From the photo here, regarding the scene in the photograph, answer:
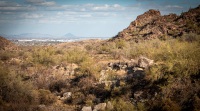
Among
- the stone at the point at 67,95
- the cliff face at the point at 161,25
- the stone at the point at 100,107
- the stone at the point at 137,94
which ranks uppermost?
the cliff face at the point at 161,25

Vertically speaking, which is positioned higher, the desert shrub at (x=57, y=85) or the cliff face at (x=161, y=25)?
the cliff face at (x=161, y=25)

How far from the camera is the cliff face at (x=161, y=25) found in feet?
126

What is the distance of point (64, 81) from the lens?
15.7m

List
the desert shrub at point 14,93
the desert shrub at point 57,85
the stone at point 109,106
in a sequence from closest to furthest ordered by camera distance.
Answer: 1. the stone at point 109,106
2. the desert shrub at point 14,93
3. the desert shrub at point 57,85

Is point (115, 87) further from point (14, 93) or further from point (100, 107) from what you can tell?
point (14, 93)

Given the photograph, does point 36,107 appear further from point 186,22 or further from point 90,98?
point 186,22

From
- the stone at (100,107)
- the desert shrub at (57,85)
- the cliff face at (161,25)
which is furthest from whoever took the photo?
the cliff face at (161,25)

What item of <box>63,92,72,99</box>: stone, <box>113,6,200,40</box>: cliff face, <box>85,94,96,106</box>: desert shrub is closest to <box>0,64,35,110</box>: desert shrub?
<box>63,92,72,99</box>: stone

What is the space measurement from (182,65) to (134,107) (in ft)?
11.5

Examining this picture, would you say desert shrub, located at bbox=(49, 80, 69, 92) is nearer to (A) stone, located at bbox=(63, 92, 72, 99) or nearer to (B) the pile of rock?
(A) stone, located at bbox=(63, 92, 72, 99)

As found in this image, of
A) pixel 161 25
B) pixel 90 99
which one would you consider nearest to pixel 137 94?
pixel 90 99

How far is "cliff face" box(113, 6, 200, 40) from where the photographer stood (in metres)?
38.4

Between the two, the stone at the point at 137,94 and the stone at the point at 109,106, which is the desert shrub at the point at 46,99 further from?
the stone at the point at 137,94

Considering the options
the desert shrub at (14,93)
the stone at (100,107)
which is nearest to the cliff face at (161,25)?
the stone at (100,107)
